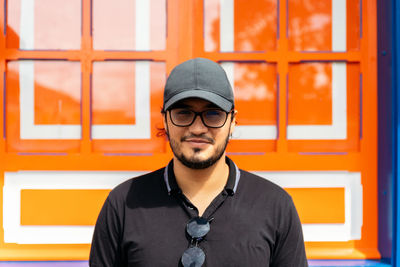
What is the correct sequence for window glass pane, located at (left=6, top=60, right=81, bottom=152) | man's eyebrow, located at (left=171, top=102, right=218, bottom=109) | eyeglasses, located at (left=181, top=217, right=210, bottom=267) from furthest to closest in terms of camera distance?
1. window glass pane, located at (left=6, top=60, right=81, bottom=152)
2. man's eyebrow, located at (left=171, top=102, right=218, bottom=109)
3. eyeglasses, located at (left=181, top=217, right=210, bottom=267)

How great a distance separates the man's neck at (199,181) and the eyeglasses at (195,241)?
0.40 ft

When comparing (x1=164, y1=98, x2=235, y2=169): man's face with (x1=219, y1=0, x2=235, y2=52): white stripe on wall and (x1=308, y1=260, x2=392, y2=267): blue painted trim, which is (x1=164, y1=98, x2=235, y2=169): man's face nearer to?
(x1=219, y1=0, x2=235, y2=52): white stripe on wall

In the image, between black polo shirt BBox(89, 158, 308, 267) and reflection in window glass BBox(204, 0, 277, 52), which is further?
reflection in window glass BBox(204, 0, 277, 52)

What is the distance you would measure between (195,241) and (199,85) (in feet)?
1.83

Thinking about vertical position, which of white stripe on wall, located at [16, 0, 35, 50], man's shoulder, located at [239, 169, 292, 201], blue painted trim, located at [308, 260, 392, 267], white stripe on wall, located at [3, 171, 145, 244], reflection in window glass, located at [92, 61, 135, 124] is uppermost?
white stripe on wall, located at [16, 0, 35, 50]

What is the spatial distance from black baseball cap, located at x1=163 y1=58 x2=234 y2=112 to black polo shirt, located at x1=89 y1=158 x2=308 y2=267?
0.29 meters

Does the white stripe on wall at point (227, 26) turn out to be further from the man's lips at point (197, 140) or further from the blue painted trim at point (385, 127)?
the man's lips at point (197, 140)

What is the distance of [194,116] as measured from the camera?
1.29 metres

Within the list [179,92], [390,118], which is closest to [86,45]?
[179,92]

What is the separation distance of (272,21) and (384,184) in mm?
1323

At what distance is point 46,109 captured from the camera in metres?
2.29

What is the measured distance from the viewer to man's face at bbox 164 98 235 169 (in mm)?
1258

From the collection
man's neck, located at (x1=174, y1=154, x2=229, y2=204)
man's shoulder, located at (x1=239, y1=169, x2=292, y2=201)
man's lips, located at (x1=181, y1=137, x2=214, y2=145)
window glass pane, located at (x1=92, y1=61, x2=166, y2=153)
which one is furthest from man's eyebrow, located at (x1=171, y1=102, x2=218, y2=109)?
window glass pane, located at (x1=92, y1=61, x2=166, y2=153)

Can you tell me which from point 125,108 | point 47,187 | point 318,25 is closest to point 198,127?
point 125,108
